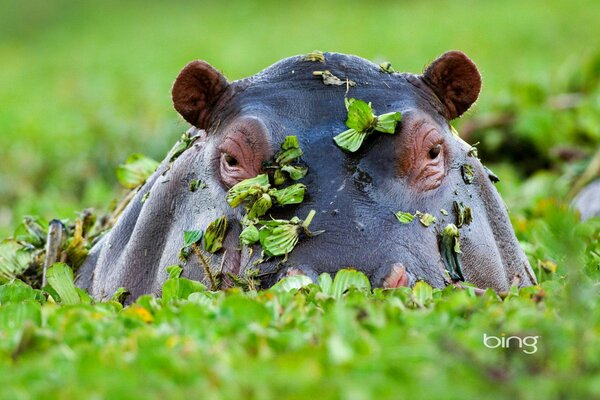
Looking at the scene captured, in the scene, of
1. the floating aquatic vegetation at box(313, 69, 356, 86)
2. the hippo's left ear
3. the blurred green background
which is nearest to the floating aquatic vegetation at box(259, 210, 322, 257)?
the floating aquatic vegetation at box(313, 69, 356, 86)

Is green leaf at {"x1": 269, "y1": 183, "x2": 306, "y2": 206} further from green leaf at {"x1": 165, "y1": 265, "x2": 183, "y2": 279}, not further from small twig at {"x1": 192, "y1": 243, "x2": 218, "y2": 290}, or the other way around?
green leaf at {"x1": 165, "y1": 265, "x2": 183, "y2": 279}

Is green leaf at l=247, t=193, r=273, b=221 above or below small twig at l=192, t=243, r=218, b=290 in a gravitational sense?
above

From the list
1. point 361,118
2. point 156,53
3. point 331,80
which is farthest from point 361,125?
point 156,53

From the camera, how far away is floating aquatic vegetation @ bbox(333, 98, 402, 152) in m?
3.98

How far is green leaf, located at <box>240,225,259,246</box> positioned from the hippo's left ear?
101 centimetres

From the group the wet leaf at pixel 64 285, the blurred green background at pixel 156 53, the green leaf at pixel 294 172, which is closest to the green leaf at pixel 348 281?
the green leaf at pixel 294 172

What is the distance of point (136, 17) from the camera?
1258 inches

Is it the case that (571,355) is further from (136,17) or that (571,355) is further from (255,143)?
(136,17)

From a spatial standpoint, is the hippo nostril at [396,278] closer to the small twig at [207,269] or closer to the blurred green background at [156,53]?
the small twig at [207,269]

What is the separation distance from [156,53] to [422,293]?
20.6 m

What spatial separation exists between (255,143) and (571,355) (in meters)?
1.85

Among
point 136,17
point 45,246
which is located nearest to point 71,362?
point 45,246

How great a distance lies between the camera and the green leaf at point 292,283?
11.5 feet

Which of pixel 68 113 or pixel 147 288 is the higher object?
pixel 147 288
